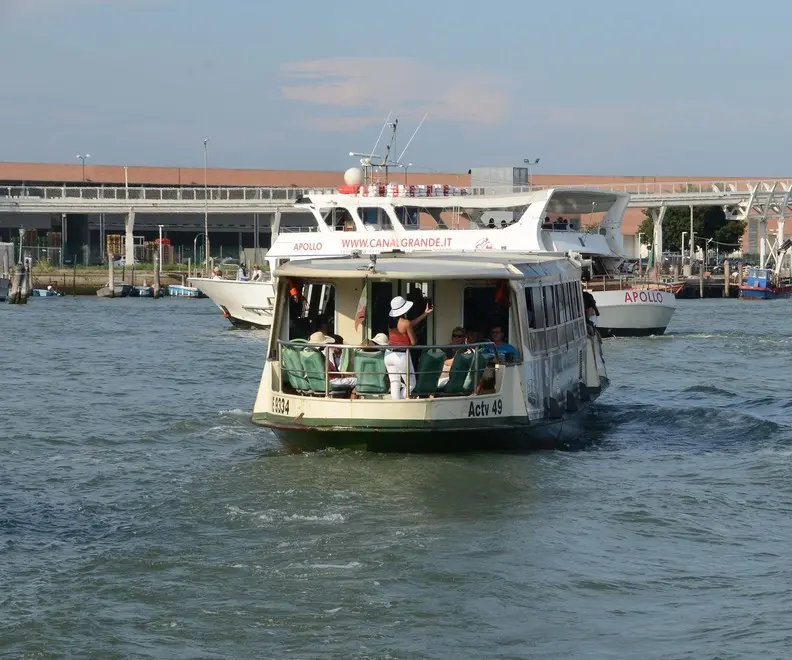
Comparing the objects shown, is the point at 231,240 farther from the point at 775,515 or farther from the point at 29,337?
the point at 775,515

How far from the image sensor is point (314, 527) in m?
14.0

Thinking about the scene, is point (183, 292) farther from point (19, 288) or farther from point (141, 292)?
point (19, 288)

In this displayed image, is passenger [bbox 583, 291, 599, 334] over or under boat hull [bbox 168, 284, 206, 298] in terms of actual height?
over

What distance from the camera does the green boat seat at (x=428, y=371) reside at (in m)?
17.1

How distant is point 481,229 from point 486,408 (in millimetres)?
21953

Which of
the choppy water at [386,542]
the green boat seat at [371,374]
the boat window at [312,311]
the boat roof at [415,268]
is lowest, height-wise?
the choppy water at [386,542]

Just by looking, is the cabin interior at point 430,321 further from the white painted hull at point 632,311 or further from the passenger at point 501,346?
the white painted hull at point 632,311

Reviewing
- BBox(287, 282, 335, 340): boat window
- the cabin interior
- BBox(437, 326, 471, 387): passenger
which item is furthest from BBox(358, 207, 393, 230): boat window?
BBox(437, 326, 471, 387): passenger

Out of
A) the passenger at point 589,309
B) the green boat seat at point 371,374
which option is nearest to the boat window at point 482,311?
the green boat seat at point 371,374

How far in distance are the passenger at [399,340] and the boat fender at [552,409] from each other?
1.89 m

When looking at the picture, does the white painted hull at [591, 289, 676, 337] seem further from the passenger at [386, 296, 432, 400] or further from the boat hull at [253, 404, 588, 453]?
the boat hull at [253, 404, 588, 453]

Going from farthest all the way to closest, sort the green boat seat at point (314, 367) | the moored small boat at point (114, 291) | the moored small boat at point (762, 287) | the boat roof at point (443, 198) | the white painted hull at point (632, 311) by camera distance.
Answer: the moored small boat at point (762, 287) < the moored small boat at point (114, 291) < the white painted hull at point (632, 311) < the boat roof at point (443, 198) < the green boat seat at point (314, 367)

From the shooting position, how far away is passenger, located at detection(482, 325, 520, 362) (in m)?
17.7

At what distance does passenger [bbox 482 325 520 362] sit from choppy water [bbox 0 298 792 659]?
120cm
